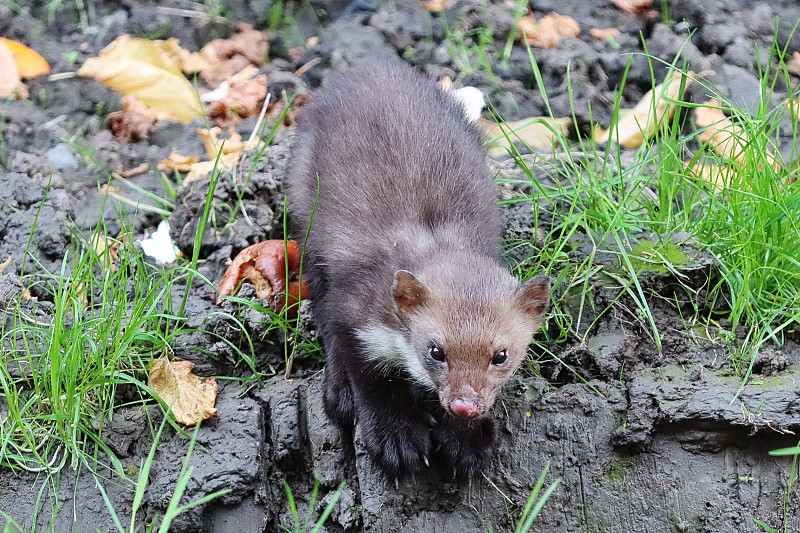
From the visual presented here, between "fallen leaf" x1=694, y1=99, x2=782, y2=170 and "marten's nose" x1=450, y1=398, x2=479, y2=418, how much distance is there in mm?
1916

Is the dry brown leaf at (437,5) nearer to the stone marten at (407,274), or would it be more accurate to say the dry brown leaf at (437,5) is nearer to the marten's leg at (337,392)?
the stone marten at (407,274)

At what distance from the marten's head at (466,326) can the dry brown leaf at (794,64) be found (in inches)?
136

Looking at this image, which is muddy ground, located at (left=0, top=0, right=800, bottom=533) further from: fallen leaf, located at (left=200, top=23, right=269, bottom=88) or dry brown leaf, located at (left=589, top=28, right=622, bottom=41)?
dry brown leaf, located at (left=589, top=28, right=622, bottom=41)

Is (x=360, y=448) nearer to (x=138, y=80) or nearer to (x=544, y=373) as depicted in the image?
(x=544, y=373)

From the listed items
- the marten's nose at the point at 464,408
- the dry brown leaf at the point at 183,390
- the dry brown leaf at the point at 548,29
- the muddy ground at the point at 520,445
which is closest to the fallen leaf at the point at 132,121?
the muddy ground at the point at 520,445

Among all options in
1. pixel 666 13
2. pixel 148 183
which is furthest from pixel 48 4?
pixel 666 13

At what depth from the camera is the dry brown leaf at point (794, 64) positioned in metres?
6.43

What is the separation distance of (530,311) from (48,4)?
197 inches

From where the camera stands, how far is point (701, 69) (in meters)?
6.14

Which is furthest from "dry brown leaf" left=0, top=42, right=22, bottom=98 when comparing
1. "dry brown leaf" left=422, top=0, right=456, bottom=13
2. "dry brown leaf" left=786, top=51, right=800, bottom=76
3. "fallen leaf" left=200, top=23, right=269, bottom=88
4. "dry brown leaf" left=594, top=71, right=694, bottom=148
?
"dry brown leaf" left=786, top=51, right=800, bottom=76

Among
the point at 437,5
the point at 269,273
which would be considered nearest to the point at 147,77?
the point at 437,5

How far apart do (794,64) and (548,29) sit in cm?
167

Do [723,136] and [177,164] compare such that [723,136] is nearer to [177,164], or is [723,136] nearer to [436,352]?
[436,352]

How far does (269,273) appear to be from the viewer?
4.88 meters
